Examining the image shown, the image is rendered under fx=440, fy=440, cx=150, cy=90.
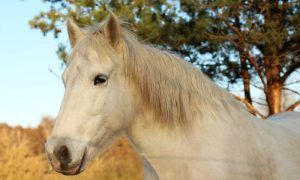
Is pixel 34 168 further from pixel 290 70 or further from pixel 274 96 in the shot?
pixel 290 70

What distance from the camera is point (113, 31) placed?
2.76 meters

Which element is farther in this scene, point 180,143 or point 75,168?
point 180,143

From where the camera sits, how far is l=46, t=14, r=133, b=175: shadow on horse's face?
2432mm

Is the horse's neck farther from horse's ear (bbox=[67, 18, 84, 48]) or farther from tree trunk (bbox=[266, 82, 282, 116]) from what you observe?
tree trunk (bbox=[266, 82, 282, 116])

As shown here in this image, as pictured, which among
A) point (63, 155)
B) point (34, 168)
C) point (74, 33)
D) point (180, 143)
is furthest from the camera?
point (34, 168)

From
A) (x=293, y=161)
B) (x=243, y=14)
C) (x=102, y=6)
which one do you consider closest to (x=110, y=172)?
(x=102, y=6)

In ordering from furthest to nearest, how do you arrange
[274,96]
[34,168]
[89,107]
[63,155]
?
[274,96], [34,168], [89,107], [63,155]

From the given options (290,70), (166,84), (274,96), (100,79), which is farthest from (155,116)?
(290,70)

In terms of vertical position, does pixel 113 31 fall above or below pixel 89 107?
above

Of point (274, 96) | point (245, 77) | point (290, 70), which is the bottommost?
point (274, 96)

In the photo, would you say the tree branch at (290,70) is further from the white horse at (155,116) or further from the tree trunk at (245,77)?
the white horse at (155,116)

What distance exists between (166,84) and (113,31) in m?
0.48

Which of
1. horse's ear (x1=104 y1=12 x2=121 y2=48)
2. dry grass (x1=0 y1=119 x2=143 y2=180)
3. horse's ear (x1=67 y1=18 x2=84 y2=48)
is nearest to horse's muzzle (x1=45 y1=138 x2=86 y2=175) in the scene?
horse's ear (x1=104 y1=12 x2=121 y2=48)

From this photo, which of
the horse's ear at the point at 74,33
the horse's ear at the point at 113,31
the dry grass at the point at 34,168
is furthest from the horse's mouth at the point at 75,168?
the dry grass at the point at 34,168
